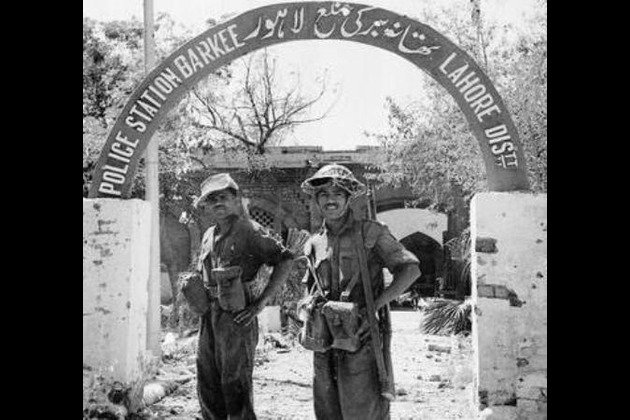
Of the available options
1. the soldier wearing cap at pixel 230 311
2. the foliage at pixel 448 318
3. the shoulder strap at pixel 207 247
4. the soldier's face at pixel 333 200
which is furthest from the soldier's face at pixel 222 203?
the foliage at pixel 448 318

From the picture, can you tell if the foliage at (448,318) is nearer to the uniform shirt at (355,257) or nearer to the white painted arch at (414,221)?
the uniform shirt at (355,257)

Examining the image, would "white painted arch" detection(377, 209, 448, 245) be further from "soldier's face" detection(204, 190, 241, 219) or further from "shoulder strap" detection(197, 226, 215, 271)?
"soldier's face" detection(204, 190, 241, 219)

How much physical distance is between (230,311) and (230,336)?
0.57 ft

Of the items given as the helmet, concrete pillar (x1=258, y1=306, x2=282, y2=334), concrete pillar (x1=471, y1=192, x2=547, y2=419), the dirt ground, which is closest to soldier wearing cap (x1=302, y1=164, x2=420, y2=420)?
the helmet

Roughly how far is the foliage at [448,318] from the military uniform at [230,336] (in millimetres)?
6856

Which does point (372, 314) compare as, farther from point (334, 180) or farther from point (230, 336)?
point (230, 336)

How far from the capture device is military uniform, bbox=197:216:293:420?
4773 millimetres

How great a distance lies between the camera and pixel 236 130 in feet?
54.3

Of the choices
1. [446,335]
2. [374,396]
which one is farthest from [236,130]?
[374,396]

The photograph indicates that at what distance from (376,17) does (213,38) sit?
1.44m

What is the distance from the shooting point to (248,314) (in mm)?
4812

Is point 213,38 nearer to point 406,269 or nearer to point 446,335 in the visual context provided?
point 406,269
